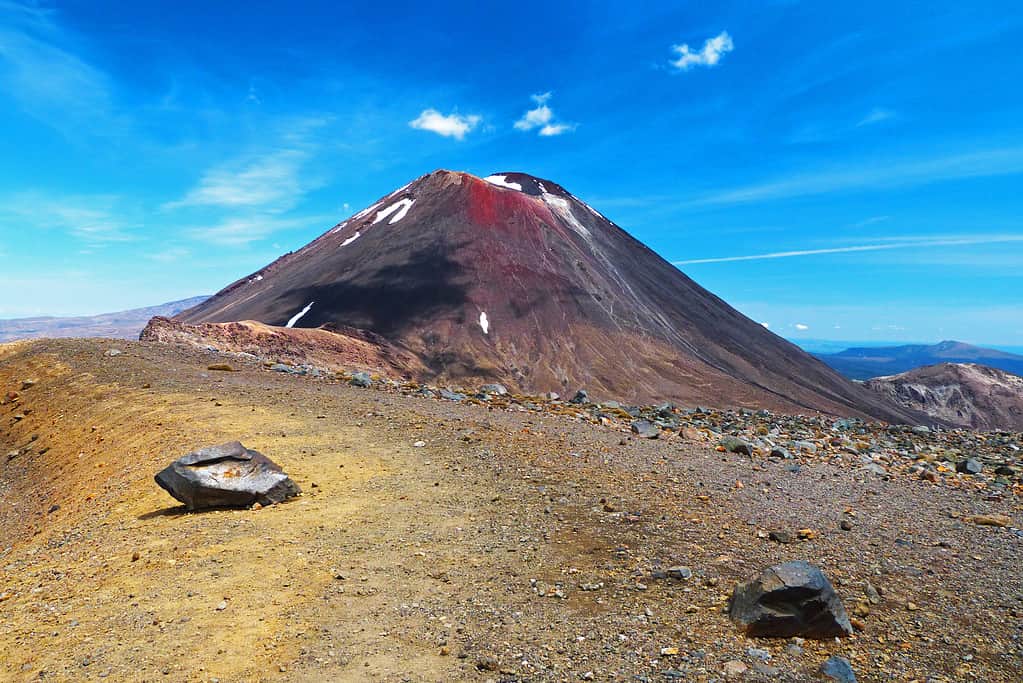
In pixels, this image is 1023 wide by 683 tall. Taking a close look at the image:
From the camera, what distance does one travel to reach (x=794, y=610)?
6.02 m

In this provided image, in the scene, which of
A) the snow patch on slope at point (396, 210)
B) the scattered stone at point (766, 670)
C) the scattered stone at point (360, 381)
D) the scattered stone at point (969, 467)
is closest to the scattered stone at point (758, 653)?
the scattered stone at point (766, 670)

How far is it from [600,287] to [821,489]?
60.9m

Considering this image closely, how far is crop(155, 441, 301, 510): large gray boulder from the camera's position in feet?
30.9

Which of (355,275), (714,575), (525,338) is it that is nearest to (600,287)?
(525,338)

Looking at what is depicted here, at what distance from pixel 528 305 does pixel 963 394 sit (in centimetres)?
8595

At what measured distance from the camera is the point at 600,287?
70.8 meters

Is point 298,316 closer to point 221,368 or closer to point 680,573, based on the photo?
point 221,368

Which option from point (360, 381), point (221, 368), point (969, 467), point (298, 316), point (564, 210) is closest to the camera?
point (969, 467)

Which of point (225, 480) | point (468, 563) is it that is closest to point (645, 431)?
point (468, 563)

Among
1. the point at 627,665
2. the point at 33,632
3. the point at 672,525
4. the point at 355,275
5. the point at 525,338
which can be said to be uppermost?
the point at 355,275

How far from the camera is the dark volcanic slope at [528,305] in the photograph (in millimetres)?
57406

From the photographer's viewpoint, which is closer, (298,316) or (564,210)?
(298,316)

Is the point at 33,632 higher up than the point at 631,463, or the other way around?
the point at 631,463

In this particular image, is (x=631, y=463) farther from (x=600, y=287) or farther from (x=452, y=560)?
(x=600, y=287)
